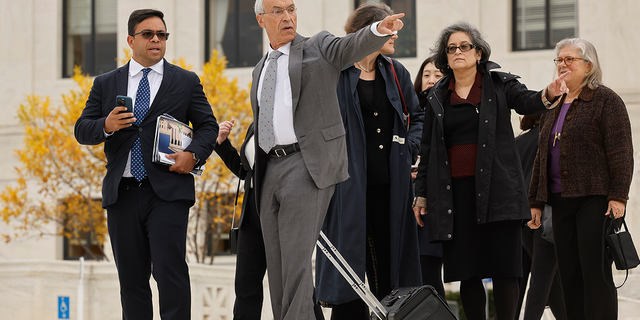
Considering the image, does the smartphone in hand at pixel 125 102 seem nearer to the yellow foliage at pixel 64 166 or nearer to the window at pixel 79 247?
the yellow foliage at pixel 64 166

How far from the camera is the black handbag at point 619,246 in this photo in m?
4.84

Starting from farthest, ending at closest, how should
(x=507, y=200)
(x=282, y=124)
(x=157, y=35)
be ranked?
(x=157, y=35), (x=507, y=200), (x=282, y=124)

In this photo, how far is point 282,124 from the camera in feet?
13.8

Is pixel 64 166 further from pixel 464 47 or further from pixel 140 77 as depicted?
pixel 464 47

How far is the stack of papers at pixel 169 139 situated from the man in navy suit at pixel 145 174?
0.05 meters

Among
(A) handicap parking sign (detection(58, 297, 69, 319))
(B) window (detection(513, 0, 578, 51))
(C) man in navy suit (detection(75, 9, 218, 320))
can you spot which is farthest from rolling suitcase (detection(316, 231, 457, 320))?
(B) window (detection(513, 0, 578, 51))

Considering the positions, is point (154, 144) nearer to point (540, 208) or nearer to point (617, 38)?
point (540, 208)

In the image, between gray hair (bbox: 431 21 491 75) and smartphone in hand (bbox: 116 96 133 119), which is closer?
smartphone in hand (bbox: 116 96 133 119)

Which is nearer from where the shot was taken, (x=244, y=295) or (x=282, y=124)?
(x=282, y=124)

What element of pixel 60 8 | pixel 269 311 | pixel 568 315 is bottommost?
pixel 269 311

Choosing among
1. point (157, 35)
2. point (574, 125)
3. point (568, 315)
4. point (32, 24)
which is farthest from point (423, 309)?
point (32, 24)

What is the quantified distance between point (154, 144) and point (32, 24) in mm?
14422

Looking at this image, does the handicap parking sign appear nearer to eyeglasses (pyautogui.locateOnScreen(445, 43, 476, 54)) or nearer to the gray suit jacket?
the gray suit jacket

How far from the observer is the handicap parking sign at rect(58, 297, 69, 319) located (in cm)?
1046
